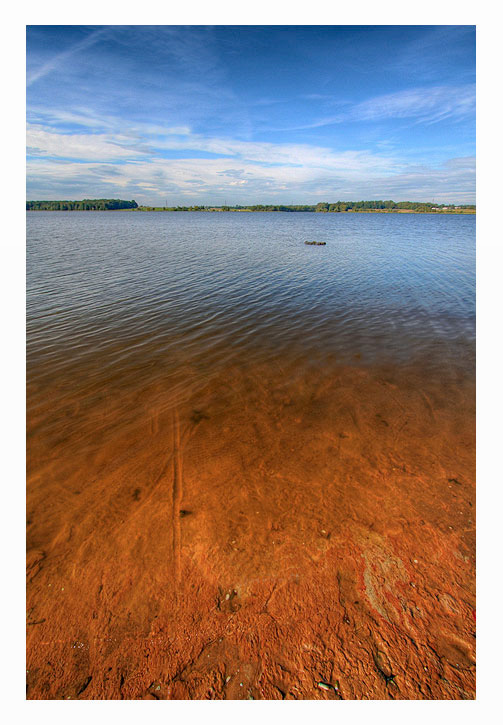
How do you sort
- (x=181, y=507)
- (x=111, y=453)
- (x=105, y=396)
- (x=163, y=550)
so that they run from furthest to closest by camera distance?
(x=105, y=396), (x=111, y=453), (x=181, y=507), (x=163, y=550)

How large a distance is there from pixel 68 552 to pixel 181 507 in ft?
5.28

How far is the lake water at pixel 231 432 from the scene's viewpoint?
4.47 metres

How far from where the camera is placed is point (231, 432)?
685 cm

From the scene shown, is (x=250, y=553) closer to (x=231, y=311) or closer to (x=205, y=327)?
(x=205, y=327)

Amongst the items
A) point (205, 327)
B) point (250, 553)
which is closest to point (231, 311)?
point (205, 327)

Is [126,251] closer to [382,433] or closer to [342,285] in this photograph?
[342,285]

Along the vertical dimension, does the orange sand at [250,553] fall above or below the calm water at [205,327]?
below

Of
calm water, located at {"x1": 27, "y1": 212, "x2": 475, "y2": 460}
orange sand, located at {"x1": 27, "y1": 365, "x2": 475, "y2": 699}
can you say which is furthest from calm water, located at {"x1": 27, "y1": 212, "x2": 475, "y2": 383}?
orange sand, located at {"x1": 27, "y1": 365, "x2": 475, "y2": 699}

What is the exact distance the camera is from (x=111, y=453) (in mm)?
6254

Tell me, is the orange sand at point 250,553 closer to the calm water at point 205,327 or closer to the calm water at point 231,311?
the calm water at point 205,327

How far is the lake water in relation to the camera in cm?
447

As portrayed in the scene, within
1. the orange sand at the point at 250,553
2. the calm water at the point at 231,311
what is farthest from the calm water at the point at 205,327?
the orange sand at the point at 250,553
